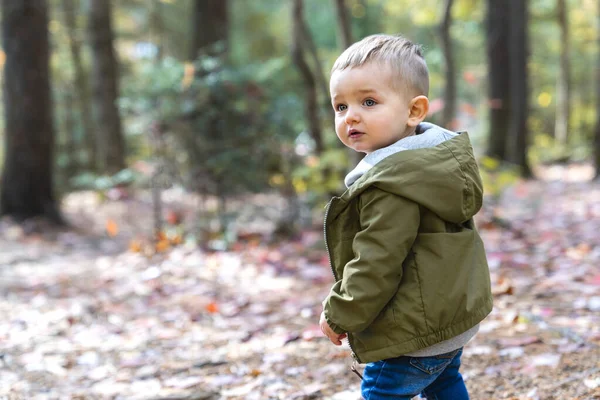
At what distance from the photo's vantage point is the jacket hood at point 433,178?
1646mm

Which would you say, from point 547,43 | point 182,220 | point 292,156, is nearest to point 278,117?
point 292,156

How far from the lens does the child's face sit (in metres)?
1.72

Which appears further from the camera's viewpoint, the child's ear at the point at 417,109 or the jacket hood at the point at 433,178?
the child's ear at the point at 417,109

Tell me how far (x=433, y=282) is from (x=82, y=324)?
9.85ft

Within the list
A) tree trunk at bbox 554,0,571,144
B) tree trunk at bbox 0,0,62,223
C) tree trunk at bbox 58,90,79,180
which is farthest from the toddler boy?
tree trunk at bbox 58,90,79,180

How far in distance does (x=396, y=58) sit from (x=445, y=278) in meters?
0.67

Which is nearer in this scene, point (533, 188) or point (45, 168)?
point (45, 168)

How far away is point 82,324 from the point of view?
3.96 m

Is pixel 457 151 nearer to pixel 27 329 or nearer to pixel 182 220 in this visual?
pixel 27 329

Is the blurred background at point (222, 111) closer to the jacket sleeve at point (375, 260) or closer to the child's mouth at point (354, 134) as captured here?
the child's mouth at point (354, 134)

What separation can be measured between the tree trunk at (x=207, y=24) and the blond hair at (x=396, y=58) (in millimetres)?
7227

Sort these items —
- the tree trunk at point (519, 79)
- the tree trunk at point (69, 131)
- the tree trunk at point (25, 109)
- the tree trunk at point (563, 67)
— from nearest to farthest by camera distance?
1. the tree trunk at point (25, 109)
2. the tree trunk at point (519, 79)
3. the tree trunk at point (563, 67)
4. the tree trunk at point (69, 131)

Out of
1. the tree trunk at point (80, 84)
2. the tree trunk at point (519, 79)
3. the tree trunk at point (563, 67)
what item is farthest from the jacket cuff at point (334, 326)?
the tree trunk at point (563, 67)

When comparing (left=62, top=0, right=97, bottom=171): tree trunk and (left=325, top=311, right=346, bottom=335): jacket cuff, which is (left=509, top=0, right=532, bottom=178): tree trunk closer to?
(left=325, top=311, right=346, bottom=335): jacket cuff
